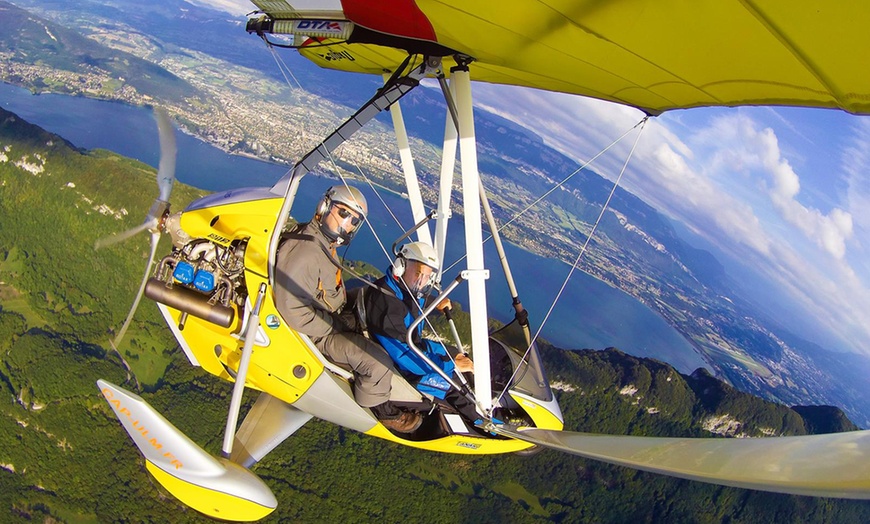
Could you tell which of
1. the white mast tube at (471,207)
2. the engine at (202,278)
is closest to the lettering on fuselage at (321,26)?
the white mast tube at (471,207)

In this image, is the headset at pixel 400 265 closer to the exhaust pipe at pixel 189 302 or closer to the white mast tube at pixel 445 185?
the white mast tube at pixel 445 185

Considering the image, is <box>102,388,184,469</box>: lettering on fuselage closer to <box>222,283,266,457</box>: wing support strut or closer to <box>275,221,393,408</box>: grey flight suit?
<box>222,283,266,457</box>: wing support strut

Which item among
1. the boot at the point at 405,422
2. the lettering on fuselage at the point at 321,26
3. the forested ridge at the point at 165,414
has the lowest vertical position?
the forested ridge at the point at 165,414

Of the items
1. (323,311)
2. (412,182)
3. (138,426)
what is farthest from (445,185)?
(138,426)

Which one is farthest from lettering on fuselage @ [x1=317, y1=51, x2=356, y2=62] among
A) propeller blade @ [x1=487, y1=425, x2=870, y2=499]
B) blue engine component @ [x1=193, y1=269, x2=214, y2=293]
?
propeller blade @ [x1=487, y1=425, x2=870, y2=499]

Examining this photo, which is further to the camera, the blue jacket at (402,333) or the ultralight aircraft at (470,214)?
the blue jacket at (402,333)

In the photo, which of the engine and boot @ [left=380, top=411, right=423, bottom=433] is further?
boot @ [left=380, top=411, right=423, bottom=433]

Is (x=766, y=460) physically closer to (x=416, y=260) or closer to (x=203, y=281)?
(x=416, y=260)
